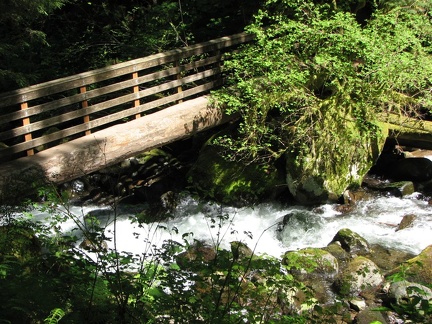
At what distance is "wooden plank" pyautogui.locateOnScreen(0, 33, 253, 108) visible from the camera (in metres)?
7.90

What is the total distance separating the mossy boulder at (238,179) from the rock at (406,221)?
7.42ft

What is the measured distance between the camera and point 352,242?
8.96 m

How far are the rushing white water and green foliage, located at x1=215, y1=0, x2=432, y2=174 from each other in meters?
0.95

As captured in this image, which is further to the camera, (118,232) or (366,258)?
(118,232)

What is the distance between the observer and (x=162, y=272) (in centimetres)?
448

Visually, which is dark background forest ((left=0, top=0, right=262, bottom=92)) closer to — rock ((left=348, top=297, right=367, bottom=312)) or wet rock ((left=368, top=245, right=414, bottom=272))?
wet rock ((left=368, top=245, right=414, bottom=272))

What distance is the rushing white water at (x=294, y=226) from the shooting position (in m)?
9.22

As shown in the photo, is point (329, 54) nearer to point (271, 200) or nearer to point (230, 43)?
point (230, 43)

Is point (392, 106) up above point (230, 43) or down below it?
below

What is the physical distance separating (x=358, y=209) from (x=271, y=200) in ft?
5.34

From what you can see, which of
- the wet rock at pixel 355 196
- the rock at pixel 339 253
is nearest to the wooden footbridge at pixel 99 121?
the wet rock at pixel 355 196

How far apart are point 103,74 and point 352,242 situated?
484cm

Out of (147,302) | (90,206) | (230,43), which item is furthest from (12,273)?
(230,43)

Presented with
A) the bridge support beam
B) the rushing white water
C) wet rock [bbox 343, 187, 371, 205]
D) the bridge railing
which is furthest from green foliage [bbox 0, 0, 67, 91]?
wet rock [bbox 343, 187, 371, 205]
